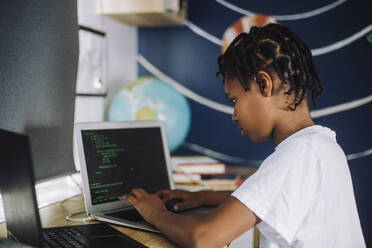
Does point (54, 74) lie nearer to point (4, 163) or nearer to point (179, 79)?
point (4, 163)

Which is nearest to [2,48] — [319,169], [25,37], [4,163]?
[25,37]

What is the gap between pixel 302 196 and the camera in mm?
729

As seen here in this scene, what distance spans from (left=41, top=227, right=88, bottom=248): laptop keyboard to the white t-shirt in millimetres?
357

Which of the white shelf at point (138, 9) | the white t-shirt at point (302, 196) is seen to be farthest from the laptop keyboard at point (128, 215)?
the white shelf at point (138, 9)

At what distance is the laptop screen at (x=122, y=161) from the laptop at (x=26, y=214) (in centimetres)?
18

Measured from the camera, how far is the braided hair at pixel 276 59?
80cm

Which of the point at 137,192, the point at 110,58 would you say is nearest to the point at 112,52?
the point at 110,58

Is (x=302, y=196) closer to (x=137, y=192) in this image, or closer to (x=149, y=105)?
(x=137, y=192)

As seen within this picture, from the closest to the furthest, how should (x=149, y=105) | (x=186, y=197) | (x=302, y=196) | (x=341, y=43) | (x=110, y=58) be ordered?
1. (x=302, y=196)
2. (x=186, y=197)
3. (x=149, y=105)
4. (x=110, y=58)
5. (x=341, y=43)

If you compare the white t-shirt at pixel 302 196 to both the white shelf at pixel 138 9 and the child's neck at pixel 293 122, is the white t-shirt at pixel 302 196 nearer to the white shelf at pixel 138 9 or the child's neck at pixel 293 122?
the child's neck at pixel 293 122

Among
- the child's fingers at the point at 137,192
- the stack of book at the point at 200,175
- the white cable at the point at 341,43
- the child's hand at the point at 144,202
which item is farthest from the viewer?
the white cable at the point at 341,43

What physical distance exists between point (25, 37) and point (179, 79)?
1233mm

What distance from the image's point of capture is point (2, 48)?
3.08 ft

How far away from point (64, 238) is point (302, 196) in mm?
526
